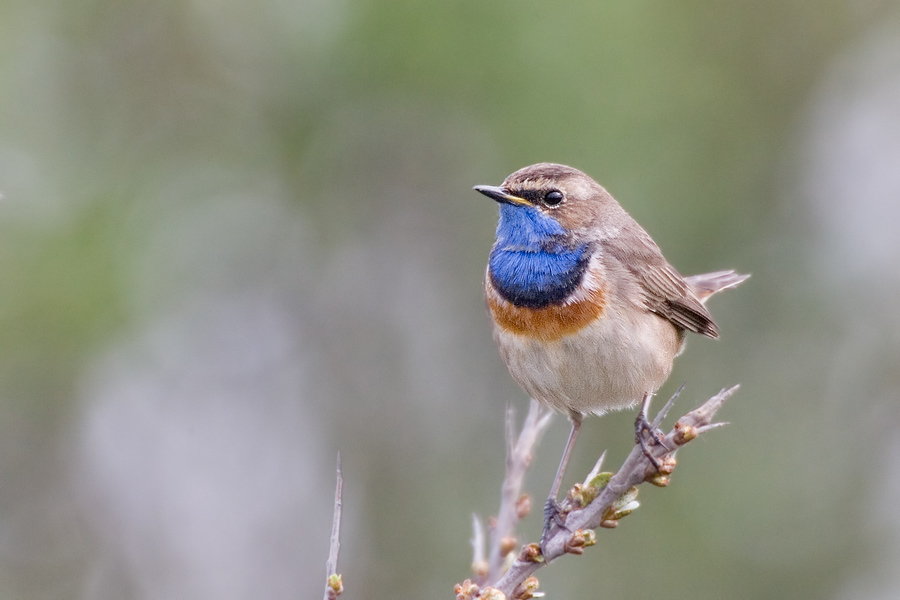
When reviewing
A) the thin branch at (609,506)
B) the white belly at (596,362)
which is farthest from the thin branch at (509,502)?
the white belly at (596,362)

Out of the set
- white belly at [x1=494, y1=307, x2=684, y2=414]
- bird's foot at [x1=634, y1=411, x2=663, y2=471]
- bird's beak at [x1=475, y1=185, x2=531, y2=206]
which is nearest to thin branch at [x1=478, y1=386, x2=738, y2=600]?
bird's foot at [x1=634, y1=411, x2=663, y2=471]

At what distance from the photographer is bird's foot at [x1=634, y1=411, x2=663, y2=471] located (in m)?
3.42

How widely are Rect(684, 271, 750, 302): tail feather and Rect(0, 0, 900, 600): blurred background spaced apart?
97 centimetres

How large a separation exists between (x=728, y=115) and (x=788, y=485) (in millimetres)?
2673

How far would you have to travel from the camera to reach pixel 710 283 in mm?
5793

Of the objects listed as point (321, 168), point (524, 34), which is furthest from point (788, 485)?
point (321, 168)

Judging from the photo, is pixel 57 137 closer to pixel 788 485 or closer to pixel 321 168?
pixel 321 168

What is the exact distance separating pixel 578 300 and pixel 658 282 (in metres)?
0.59

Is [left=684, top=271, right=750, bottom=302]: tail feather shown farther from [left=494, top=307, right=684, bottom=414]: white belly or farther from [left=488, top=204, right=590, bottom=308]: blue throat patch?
[left=488, top=204, right=590, bottom=308]: blue throat patch

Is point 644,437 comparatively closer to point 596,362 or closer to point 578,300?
point 596,362

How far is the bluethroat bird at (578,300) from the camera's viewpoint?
15.1 ft

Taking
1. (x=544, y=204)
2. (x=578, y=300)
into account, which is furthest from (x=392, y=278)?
(x=578, y=300)

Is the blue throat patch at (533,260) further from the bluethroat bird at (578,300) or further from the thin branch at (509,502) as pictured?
the thin branch at (509,502)

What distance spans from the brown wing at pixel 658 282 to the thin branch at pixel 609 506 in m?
1.51
